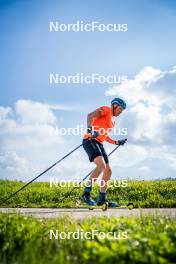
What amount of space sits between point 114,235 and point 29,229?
54.0 inches

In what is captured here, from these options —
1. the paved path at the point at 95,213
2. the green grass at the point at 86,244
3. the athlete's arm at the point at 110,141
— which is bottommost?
the green grass at the point at 86,244

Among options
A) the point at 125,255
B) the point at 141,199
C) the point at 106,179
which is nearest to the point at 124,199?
the point at 141,199

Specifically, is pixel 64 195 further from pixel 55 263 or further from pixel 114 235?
pixel 55 263

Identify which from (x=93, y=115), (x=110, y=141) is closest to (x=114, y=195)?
(x=110, y=141)

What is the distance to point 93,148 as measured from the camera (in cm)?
1076

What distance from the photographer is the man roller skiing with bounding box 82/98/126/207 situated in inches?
419

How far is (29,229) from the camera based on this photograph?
6809 millimetres
